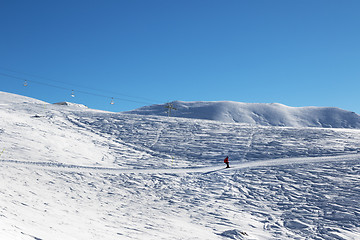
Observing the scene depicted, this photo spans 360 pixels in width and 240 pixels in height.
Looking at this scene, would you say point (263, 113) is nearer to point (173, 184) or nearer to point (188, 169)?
point (188, 169)

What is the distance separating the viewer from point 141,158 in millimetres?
30344

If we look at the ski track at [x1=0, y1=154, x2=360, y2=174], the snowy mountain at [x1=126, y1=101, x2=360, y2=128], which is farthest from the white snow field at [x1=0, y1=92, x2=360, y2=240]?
the snowy mountain at [x1=126, y1=101, x2=360, y2=128]

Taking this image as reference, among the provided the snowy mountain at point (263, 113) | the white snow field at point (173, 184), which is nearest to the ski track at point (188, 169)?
the white snow field at point (173, 184)

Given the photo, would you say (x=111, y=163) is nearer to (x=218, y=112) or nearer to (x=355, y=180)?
(x=355, y=180)

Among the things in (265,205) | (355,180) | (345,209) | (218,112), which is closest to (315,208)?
(345,209)

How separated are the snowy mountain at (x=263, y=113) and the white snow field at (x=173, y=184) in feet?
373

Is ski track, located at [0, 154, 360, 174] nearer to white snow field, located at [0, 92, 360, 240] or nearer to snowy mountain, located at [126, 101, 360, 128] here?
white snow field, located at [0, 92, 360, 240]

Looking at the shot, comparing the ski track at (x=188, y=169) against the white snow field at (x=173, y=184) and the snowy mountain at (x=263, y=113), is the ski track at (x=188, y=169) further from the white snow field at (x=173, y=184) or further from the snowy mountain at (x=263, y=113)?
the snowy mountain at (x=263, y=113)

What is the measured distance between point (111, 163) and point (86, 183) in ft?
21.7

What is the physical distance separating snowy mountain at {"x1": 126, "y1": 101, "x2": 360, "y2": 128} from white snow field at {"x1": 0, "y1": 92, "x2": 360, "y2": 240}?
113639 millimetres

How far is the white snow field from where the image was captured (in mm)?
14906

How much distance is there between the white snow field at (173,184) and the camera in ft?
48.9

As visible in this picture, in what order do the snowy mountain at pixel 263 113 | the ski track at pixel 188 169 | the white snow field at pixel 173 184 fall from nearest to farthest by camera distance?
the white snow field at pixel 173 184 < the ski track at pixel 188 169 < the snowy mountain at pixel 263 113

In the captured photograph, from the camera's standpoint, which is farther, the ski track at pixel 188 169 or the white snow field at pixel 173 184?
the ski track at pixel 188 169
